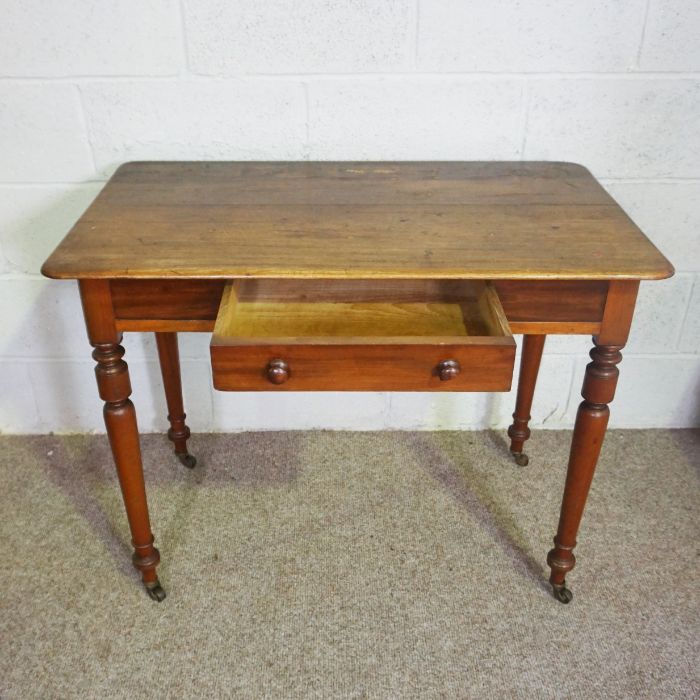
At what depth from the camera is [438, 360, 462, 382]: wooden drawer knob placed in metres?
1.11

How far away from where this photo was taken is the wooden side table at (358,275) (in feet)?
3.69

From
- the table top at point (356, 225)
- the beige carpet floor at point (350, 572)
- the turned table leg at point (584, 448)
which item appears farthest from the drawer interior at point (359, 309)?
the beige carpet floor at point (350, 572)

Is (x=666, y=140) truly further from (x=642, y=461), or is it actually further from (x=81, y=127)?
(x=81, y=127)

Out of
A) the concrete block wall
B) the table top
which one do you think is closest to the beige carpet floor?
the concrete block wall

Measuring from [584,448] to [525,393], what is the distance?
48cm

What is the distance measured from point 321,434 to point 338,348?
906 millimetres

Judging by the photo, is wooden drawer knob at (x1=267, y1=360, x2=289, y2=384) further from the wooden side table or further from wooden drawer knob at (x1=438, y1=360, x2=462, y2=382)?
wooden drawer knob at (x1=438, y1=360, x2=462, y2=382)

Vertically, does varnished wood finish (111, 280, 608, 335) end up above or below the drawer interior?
above

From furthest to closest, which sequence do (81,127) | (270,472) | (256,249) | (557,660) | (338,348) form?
(270,472), (81,127), (557,660), (256,249), (338,348)

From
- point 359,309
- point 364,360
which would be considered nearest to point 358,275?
point 364,360

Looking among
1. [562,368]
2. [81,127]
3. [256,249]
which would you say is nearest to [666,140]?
[562,368]

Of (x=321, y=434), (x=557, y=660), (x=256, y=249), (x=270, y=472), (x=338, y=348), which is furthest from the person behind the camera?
(x=321, y=434)

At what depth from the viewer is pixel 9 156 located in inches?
63.6

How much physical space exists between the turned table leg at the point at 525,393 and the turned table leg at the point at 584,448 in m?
0.42
